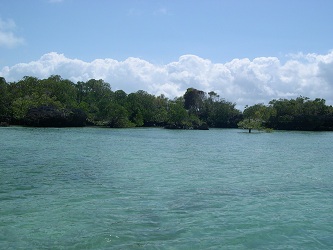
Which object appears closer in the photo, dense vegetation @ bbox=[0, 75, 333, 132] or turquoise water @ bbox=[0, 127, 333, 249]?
turquoise water @ bbox=[0, 127, 333, 249]

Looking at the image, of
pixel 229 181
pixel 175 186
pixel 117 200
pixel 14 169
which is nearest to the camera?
pixel 117 200

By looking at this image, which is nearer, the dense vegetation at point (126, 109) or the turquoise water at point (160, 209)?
the turquoise water at point (160, 209)

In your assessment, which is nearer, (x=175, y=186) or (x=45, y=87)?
(x=175, y=186)

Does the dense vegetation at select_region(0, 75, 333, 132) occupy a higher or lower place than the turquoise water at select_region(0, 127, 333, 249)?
higher

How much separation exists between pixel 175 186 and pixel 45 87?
84000 millimetres

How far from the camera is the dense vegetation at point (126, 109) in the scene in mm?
76688

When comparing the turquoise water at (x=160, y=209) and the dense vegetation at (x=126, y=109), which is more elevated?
the dense vegetation at (x=126, y=109)

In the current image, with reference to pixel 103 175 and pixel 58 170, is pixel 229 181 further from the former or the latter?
pixel 58 170

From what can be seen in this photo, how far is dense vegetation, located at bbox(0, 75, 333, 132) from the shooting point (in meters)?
76.7

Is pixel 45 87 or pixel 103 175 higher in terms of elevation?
pixel 45 87

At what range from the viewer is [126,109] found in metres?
97.4

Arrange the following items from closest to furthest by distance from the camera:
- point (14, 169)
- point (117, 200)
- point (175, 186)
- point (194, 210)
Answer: point (194, 210), point (117, 200), point (175, 186), point (14, 169)

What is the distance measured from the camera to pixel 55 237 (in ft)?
26.8

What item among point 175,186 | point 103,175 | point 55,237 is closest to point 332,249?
point 55,237
